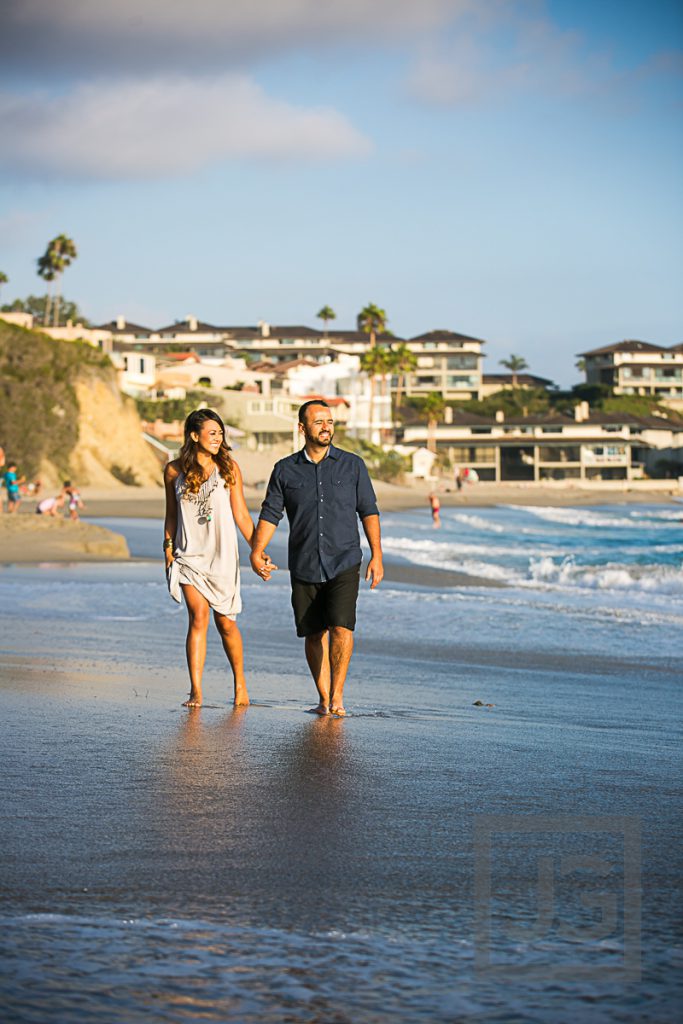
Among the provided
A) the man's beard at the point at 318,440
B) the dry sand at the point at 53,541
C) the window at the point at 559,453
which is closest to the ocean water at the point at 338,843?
the man's beard at the point at 318,440

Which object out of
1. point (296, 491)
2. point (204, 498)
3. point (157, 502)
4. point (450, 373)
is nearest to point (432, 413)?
point (450, 373)

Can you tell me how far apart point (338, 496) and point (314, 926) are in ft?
13.6

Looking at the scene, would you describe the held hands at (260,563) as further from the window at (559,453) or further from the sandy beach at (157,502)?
the window at (559,453)

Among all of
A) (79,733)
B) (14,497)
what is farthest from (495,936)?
(14,497)

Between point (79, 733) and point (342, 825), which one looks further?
point (79, 733)

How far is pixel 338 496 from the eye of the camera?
744 cm

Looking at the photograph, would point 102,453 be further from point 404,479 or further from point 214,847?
point 214,847

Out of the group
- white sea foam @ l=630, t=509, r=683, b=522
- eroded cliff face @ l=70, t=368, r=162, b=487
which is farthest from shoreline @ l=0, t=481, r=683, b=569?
white sea foam @ l=630, t=509, r=683, b=522

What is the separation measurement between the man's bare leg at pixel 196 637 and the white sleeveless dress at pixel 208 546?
0.25 feet

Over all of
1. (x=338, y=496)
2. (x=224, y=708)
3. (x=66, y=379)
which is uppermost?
(x=66, y=379)

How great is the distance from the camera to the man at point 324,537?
7.38 meters

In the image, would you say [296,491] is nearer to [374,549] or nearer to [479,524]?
[374,549]

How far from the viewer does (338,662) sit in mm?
7434

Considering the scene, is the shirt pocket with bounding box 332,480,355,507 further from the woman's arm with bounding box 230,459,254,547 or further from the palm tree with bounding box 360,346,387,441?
the palm tree with bounding box 360,346,387,441
